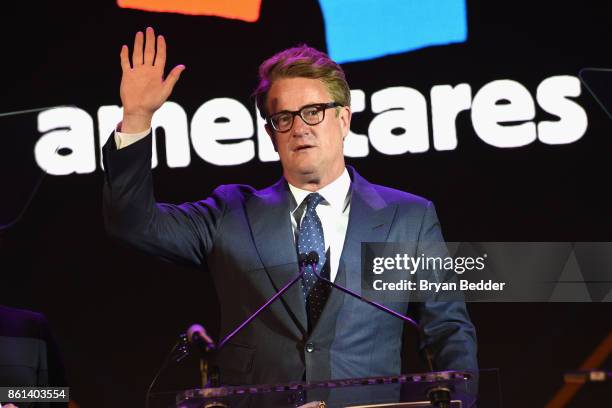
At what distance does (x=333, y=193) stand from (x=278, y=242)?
285mm

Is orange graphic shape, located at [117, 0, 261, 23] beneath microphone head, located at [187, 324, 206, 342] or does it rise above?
above

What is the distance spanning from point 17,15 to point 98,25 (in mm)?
444

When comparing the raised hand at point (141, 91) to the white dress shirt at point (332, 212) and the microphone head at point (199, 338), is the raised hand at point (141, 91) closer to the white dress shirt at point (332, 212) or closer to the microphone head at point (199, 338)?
the white dress shirt at point (332, 212)

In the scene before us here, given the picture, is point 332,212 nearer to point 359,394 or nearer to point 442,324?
point 442,324

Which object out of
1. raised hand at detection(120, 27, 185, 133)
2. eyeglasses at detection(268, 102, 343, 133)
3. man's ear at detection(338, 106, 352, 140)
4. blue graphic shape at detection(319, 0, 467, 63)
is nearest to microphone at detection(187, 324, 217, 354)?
raised hand at detection(120, 27, 185, 133)

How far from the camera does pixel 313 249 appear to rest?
3102 mm

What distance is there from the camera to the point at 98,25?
4.70 meters

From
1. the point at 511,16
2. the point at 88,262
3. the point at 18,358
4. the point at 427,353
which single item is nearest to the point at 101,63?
the point at 88,262

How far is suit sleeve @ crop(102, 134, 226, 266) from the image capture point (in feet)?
9.16

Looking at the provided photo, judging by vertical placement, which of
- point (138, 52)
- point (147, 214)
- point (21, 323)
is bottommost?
point (21, 323)

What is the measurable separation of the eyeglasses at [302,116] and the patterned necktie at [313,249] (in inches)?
9.7

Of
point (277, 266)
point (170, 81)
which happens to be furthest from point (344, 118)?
point (170, 81)

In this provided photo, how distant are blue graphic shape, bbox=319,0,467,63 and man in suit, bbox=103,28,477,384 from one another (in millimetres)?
1080

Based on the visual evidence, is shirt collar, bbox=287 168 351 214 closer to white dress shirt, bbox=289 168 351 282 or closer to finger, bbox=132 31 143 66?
white dress shirt, bbox=289 168 351 282
